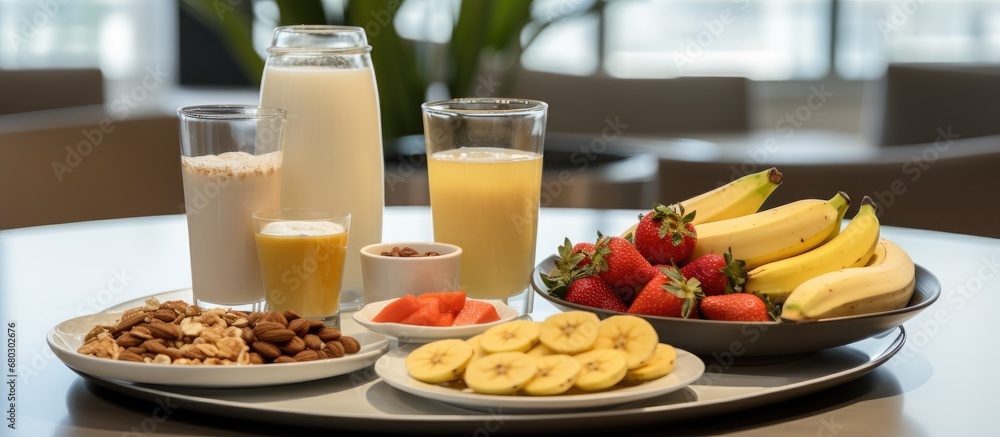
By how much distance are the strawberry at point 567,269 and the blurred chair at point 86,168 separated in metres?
1.31

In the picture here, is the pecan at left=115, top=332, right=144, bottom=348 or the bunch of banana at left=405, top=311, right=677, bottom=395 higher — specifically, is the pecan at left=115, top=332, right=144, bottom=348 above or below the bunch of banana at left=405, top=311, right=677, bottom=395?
below

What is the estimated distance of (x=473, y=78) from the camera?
231cm

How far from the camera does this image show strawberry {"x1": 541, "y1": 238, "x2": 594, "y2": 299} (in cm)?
84

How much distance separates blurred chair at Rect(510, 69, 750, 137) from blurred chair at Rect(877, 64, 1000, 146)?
392 millimetres

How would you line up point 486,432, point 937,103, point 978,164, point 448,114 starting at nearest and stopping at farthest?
point 486,432 → point 448,114 → point 978,164 → point 937,103

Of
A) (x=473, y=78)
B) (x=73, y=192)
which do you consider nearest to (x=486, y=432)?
(x=73, y=192)

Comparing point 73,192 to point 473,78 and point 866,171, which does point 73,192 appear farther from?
point 866,171

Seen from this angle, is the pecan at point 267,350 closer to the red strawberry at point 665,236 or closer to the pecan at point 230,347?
the pecan at point 230,347

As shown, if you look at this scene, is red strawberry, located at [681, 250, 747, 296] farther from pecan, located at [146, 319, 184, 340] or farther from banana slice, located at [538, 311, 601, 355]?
pecan, located at [146, 319, 184, 340]

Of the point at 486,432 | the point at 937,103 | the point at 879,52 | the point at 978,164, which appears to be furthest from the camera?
the point at 879,52

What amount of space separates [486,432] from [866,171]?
1597 millimetres

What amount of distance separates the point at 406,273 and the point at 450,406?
0.67ft
